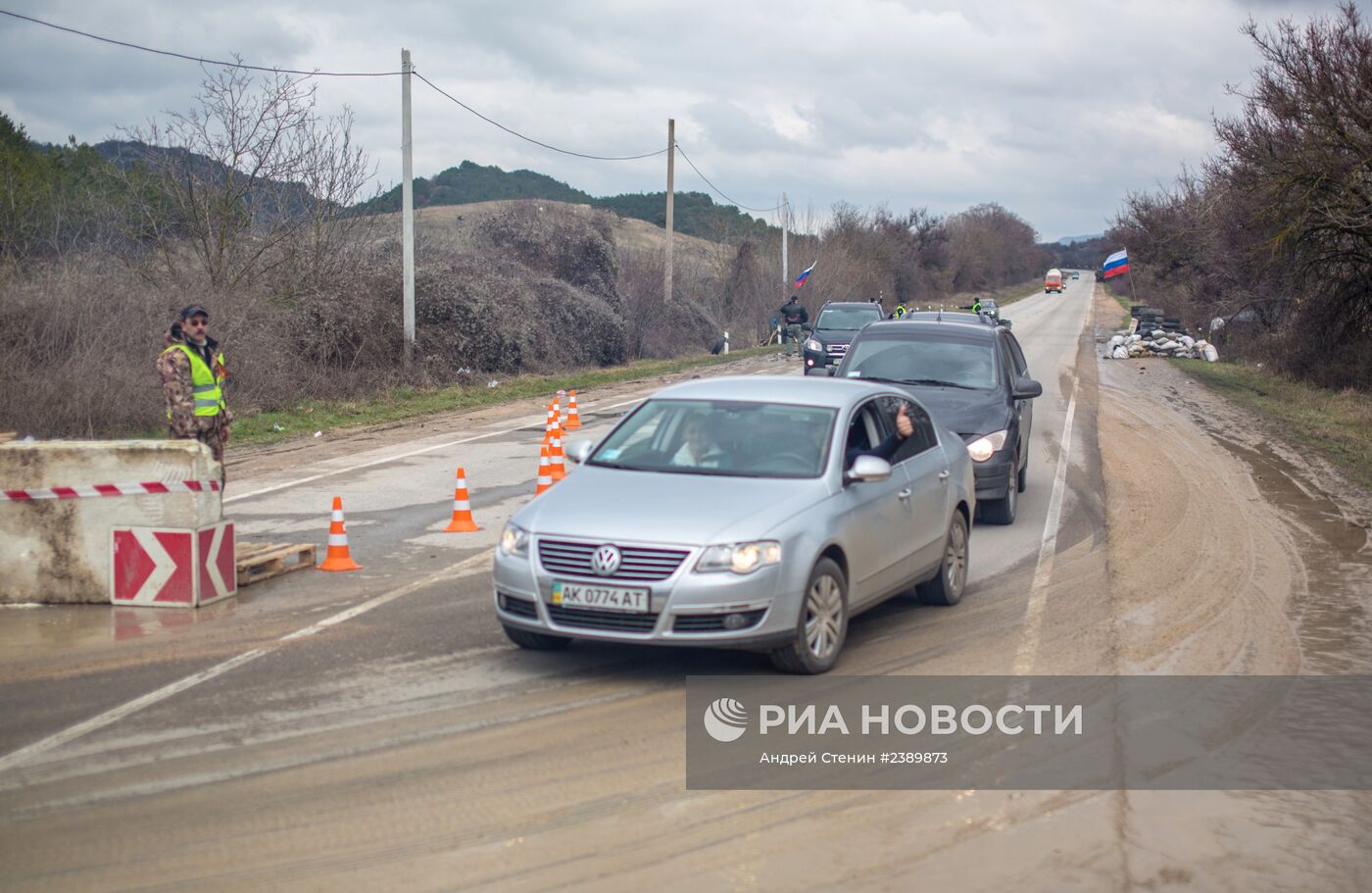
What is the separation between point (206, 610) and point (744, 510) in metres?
3.93

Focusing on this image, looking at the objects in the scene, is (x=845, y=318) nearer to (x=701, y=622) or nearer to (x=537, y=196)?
(x=701, y=622)

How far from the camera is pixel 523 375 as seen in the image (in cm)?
3000

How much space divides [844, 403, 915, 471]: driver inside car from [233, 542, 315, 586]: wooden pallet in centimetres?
437

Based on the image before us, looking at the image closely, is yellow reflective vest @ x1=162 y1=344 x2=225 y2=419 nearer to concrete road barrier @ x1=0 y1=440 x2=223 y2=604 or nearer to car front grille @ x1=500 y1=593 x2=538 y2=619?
concrete road barrier @ x1=0 y1=440 x2=223 y2=604

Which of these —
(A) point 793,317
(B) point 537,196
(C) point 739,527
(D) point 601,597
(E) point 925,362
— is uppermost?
(B) point 537,196

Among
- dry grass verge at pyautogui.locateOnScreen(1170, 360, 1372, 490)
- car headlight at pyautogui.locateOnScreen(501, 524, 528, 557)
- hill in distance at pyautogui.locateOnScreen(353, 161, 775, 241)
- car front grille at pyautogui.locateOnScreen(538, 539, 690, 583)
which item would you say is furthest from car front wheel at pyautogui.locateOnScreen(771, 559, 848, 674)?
hill in distance at pyautogui.locateOnScreen(353, 161, 775, 241)

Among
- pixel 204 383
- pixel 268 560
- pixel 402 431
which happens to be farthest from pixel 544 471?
pixel 402 431

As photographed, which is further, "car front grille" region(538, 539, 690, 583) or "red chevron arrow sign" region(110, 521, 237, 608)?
"red chevron arrow sign" region(110, 521, 237, 608)

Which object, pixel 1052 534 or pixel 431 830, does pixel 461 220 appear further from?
pixel 431 830

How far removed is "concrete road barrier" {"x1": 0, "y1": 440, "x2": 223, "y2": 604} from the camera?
8594mm

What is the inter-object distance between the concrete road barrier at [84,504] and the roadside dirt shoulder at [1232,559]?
5964 mm

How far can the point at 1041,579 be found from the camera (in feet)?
31.3

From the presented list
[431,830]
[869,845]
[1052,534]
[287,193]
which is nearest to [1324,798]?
[869,845]

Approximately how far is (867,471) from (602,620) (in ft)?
5.99
